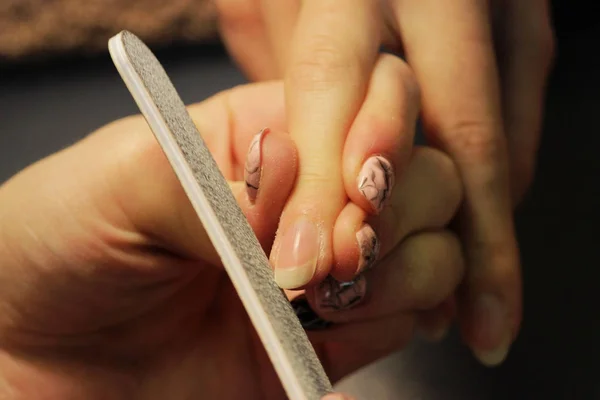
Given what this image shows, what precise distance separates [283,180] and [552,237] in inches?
10.2

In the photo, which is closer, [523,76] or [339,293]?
[339,293]

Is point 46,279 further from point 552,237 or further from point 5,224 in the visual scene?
point 552,237

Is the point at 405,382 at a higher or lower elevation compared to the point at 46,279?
lower

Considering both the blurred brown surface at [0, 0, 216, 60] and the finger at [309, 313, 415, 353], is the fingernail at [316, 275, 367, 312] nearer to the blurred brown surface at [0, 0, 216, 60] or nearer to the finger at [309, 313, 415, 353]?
the finger at [309, 313, 415, 353]

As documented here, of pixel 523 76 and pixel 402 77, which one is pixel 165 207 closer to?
pixel 402 77

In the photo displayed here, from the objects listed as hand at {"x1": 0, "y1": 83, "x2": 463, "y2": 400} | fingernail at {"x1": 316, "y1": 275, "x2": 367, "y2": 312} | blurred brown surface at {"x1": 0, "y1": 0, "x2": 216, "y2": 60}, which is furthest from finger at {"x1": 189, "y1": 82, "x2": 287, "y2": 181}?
blurred brown surface at {"x1": 0, "y1": 0, "x2": 216, "y2": 60}

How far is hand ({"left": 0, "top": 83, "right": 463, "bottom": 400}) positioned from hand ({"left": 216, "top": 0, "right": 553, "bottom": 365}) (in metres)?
0.02

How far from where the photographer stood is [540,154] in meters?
0.45

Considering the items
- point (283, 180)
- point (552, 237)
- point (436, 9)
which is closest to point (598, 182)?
point (552, 237)

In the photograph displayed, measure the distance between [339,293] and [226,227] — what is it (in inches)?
3.8

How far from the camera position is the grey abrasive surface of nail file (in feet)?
0.46

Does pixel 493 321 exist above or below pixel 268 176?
below

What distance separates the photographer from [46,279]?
0.28 m

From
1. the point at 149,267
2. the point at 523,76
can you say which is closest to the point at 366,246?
the point at 149,267
